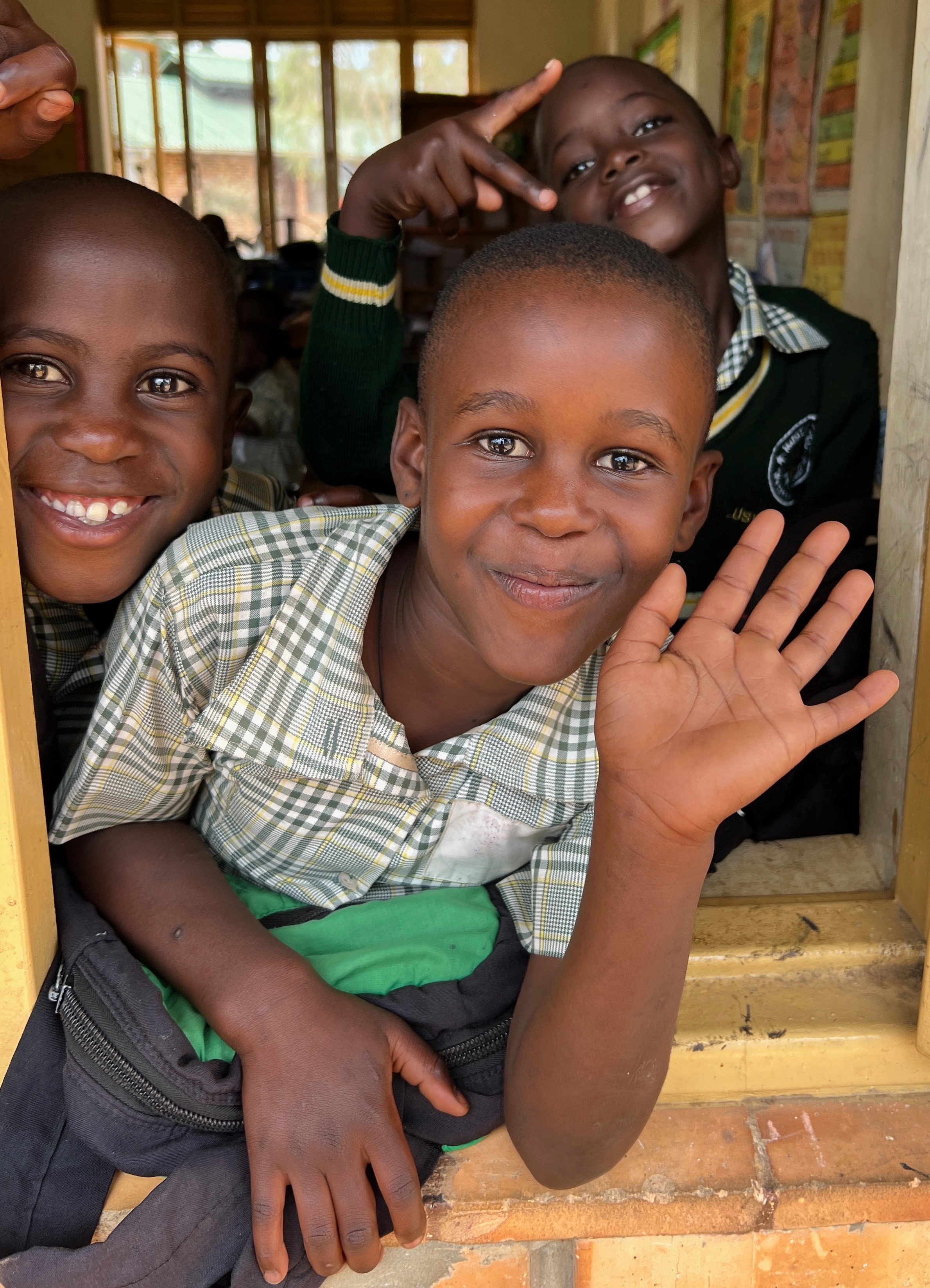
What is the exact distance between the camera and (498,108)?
1.38m

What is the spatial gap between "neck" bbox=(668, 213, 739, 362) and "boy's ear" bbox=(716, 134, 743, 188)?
130 millimetres

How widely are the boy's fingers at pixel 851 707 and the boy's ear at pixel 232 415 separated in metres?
0.85

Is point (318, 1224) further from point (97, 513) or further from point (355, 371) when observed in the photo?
point (355, 371)

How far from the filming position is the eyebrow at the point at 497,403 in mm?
957

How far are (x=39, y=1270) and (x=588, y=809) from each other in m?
0.64

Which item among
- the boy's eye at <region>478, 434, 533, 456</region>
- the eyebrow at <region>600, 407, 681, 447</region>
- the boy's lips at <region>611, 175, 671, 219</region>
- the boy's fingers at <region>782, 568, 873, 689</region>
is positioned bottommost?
the boy's fingers at <region>782, 568, 873, 689</region>

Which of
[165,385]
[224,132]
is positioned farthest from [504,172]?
[224,132]

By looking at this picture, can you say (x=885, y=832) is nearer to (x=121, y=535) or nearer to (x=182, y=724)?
(x=182, y=724)

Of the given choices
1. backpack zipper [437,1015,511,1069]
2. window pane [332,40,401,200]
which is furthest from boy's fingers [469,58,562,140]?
window pane [332,40,401,200]

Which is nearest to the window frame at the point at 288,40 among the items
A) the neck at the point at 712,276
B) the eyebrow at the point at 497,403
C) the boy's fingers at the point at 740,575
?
the neck at the point at 712,276

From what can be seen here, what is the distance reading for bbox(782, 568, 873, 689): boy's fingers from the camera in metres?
0.86

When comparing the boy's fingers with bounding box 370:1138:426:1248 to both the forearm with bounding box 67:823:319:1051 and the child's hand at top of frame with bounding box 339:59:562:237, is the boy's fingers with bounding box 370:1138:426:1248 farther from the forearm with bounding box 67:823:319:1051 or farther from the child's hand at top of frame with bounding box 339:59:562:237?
the child's hand at top of frame with bounding box 339:59:562:237

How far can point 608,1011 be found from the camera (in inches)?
35.7

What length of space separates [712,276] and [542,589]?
3.71 ft
